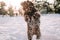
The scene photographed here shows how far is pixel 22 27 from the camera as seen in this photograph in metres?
1.89

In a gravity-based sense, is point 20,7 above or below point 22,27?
above

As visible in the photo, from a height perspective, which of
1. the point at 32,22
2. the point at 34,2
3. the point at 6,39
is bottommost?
the point at 6,39

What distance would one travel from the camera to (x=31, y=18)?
1852 millimetres

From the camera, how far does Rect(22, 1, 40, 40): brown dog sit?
6.03 ft

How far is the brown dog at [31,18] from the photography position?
184 cm

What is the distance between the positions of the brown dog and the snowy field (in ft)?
0.11

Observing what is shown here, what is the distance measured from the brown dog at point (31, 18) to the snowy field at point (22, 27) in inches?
1.3

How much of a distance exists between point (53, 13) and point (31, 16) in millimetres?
189

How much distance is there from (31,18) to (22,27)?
0.11m

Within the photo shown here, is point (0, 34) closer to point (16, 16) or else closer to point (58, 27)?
point (16, 16)

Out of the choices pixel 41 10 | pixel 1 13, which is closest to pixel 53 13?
pixel 41 10

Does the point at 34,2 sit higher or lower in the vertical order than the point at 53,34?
higher

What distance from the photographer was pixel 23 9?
Answer: 1840mm

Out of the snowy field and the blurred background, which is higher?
the blurred background
